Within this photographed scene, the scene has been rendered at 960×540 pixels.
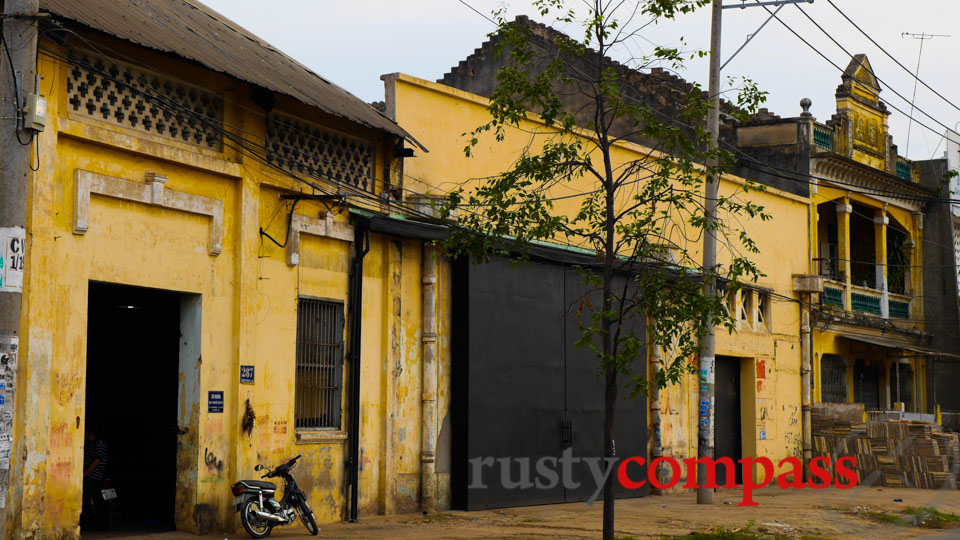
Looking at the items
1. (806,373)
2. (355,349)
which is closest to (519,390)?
(355,349)

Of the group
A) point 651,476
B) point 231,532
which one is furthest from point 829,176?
point 231,532

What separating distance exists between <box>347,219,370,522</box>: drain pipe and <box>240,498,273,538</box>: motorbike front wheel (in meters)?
2.11

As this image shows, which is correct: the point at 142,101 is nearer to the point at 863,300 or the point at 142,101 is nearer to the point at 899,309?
the point at 863,300

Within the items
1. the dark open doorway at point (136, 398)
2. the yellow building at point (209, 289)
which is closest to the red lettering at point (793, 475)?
the yellow building at point (209, 289)

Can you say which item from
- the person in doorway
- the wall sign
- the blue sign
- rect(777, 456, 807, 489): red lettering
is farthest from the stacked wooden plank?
the wall sign

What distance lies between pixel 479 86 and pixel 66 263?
51.1ft

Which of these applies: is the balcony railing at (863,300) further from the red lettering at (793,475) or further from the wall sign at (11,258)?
the wall sign at (11,258)

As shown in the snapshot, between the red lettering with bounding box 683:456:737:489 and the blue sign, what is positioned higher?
the blue sign

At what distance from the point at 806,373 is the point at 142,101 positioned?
61.9ft

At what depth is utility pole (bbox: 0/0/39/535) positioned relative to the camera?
9062 mm

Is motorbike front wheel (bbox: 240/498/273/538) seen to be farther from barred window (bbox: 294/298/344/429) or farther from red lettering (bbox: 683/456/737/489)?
red lettering (bbox: 683/456/737/489)

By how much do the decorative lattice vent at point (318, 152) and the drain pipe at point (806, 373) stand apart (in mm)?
14748

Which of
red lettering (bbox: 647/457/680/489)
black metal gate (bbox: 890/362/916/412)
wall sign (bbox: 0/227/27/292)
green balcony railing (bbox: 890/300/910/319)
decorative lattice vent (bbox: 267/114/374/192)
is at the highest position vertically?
decorative lattice vent (bbox: 267/114/374/192)

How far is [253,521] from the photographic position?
42.1 ft
